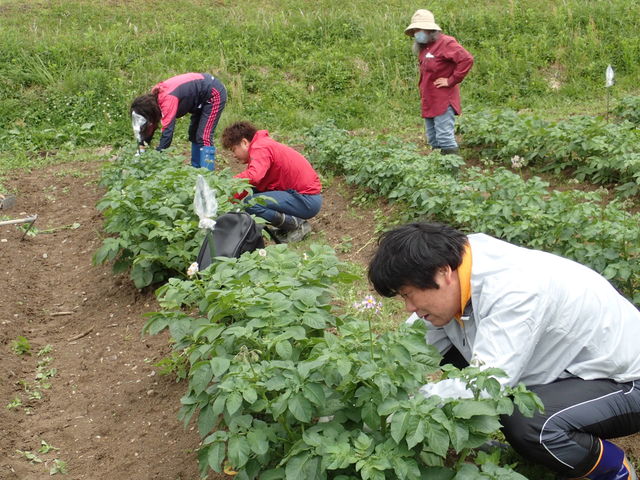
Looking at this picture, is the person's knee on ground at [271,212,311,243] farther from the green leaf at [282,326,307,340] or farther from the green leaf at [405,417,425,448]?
the green leaf at [405,417,425,448]

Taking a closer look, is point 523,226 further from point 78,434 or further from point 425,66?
point 425,66

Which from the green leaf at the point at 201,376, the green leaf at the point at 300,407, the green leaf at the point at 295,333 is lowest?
the green leaf at the point at 201,376

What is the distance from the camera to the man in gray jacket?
7.49 ft

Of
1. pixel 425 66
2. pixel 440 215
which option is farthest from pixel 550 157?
pixel 440 215

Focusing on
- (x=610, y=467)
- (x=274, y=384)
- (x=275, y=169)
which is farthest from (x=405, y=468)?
(x=275, y=169)

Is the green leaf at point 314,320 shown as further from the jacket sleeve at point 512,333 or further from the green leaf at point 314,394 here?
the jacket sleeve at point 512,333

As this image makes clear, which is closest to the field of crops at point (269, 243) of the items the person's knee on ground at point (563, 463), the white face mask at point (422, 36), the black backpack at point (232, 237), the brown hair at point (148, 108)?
the person's knee on ground at point (563, 463)

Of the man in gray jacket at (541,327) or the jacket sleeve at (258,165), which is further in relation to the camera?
the jacket sleeve at (258,165)

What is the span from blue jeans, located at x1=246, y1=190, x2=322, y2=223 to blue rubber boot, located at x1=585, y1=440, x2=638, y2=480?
11.0ft

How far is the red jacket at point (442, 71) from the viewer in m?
6.46

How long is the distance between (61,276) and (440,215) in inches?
108

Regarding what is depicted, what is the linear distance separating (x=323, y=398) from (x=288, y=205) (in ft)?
11.1

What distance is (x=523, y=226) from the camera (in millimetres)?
3980

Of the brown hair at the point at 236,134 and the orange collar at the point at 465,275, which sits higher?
the orange collar at the point at 465,275
